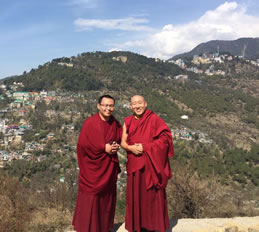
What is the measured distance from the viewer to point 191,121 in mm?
48969

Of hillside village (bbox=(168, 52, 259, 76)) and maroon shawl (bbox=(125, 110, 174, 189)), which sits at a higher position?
hillside village (bbox=(168, 52, 259, 76))

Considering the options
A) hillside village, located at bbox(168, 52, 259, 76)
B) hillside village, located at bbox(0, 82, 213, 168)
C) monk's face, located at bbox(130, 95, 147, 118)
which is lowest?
hillside village, located at bbox(0, 82, 213, 168)

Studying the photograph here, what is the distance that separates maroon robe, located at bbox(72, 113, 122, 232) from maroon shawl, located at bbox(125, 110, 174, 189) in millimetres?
175

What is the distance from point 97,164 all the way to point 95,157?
0.26 ft

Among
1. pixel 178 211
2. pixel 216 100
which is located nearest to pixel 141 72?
pixel 216 100

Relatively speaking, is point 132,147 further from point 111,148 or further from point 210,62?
point 210,62

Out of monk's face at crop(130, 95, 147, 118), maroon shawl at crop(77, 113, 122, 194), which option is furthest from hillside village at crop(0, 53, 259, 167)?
monk's face at crop(130, 95, 147, 118)

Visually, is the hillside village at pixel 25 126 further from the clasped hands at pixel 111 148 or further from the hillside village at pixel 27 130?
the clasped hands at pixel 111 148

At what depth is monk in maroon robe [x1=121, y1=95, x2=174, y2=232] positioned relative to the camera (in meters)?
2.56

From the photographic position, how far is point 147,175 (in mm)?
2566

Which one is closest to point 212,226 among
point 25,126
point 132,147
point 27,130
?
point 132,147

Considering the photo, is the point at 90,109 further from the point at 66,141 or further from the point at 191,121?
the point at 191,121

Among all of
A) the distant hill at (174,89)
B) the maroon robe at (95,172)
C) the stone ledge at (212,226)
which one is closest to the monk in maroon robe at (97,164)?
the maroon robe at (95,172)

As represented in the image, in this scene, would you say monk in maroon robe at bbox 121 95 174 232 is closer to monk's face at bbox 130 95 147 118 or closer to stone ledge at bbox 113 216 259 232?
monk's face at bbox 130 95 147 118
